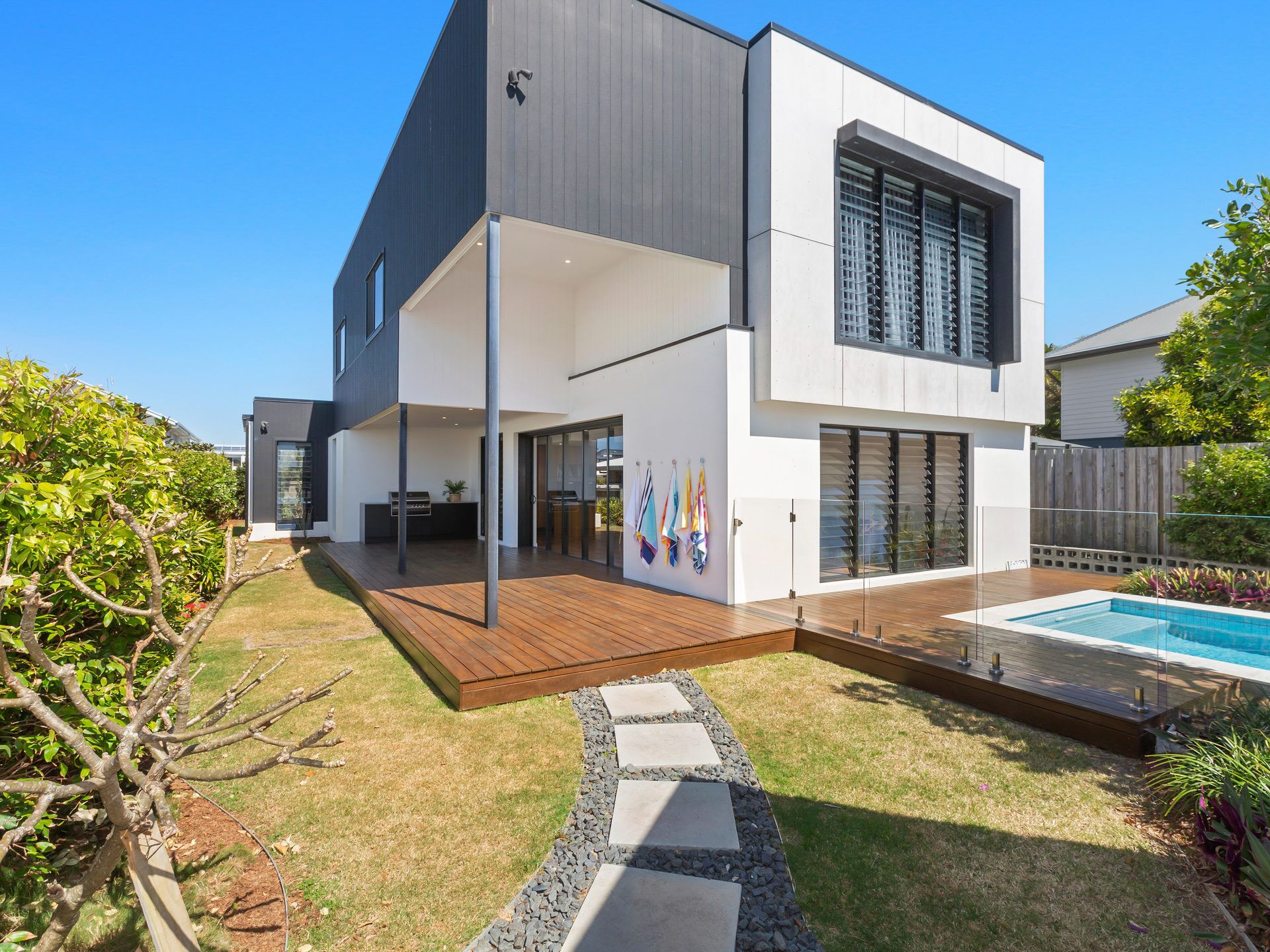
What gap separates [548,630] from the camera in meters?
5.89

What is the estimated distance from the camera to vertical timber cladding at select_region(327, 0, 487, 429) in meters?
6.22

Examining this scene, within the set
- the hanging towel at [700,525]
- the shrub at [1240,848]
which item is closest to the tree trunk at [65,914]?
the shrub at [1240,848]

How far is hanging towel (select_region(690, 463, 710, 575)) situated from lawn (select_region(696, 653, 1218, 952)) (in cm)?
264

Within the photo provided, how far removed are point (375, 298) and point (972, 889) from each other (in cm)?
1226

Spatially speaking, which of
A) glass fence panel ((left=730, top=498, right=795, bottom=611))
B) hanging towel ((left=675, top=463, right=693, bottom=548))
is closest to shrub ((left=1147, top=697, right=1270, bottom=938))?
glass fence panel ((left=730, top=498, right=795, bottom=611))

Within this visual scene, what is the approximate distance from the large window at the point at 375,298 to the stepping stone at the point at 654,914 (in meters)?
10.3

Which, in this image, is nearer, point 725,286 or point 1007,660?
point 1007,660

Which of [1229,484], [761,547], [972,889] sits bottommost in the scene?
[972,889]

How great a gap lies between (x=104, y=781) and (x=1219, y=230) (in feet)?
22.1

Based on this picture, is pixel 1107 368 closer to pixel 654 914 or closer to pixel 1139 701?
pixel 1139 701

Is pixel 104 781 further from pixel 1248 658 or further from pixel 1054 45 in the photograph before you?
pixel 1054 45

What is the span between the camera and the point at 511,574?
→ 9.11 m

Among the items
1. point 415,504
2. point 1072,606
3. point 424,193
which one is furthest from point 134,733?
point 415,504

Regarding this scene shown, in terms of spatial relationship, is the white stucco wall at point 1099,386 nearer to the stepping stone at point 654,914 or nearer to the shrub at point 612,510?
the shrub at point 612,510
